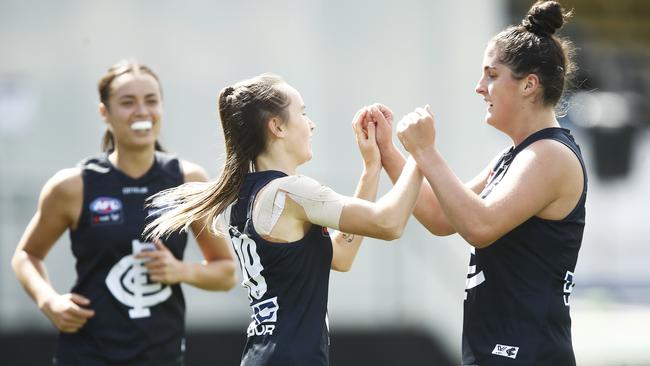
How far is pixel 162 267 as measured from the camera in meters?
4.48

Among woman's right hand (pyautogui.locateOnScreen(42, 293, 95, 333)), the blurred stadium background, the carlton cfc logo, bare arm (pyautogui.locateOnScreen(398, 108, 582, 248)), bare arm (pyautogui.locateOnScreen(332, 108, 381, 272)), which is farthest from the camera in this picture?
the blurred stadium background

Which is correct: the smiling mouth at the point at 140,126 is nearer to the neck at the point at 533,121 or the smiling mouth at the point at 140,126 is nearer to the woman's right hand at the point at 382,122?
the woman's right hand at the point at 382,122

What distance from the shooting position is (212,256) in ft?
15.8

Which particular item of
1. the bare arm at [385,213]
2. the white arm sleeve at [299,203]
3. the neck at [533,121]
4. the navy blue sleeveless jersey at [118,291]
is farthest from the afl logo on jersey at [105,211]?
the neck at [533,121]

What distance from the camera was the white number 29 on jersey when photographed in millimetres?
3543

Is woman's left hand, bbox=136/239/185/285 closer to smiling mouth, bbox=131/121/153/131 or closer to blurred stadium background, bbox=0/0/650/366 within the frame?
smiling mouth, bbox=131/121/153/131

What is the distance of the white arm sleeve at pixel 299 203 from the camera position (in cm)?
349

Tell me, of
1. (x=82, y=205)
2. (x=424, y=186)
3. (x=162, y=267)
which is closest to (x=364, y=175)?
(x=424, y=186)

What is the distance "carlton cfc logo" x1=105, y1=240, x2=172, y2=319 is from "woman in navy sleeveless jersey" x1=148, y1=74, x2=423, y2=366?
84cm

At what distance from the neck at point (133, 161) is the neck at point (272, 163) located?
1165mm

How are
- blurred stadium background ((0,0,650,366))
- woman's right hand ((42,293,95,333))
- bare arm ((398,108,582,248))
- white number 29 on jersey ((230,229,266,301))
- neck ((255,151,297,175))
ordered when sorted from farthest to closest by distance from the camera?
blurred stadium background ((0,0,650,366))
woman's right hand ((42,293,95,333))
neck ((255,151,297,175))
white number 29 on jersey ((230,229,266,301))
bare arm ((398,108,582,248))

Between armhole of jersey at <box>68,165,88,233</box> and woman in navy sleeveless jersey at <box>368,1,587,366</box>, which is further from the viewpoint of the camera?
armhole of jersey at <box>68,165,88,233</box>

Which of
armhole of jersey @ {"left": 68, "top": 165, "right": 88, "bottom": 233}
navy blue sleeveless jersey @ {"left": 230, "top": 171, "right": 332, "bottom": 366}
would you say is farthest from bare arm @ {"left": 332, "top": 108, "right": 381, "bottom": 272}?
armhole of jersey @ {"left": 68, "top": 165, "right": 88, "bottom": 233}

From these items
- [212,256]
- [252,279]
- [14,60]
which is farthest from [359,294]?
[252,279]
